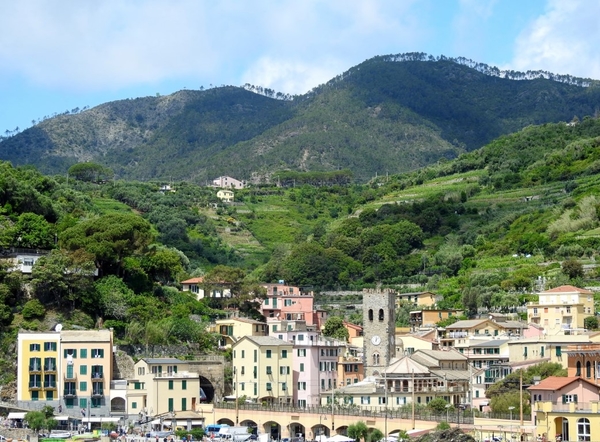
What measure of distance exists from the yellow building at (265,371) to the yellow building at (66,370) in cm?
896

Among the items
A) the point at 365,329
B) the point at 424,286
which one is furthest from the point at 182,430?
the point at 424,286

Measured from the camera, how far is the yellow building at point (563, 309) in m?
91.1

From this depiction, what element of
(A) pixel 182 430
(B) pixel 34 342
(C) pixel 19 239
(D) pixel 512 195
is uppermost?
(D) pixel 512 195

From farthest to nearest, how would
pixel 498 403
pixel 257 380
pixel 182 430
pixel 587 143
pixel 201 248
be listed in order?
1. pixel 587 143
2. pixel 201 248
3. pixel 257 380
4. pixel 182 430
5. pixel 498 403

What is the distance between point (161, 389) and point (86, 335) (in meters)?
5.88

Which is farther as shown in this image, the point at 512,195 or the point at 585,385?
the point at 512,195

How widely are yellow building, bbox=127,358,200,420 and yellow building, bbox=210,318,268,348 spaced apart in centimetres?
1005

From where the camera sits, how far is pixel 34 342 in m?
78.1

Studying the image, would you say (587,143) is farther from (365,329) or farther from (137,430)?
(137,430)

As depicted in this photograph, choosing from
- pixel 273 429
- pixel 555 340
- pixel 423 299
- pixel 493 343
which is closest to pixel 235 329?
pixel 273 429

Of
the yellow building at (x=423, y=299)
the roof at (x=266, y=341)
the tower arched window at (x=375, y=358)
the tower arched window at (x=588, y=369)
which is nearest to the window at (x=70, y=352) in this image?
the roof at (x=266, y=341)

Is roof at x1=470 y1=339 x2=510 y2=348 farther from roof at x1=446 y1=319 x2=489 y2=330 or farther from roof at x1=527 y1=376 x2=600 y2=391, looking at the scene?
roof at x1=527 y1=376 x2=600 y2=391

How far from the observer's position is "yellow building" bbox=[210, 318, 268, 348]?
90938 mm

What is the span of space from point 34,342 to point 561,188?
89.1 metres
